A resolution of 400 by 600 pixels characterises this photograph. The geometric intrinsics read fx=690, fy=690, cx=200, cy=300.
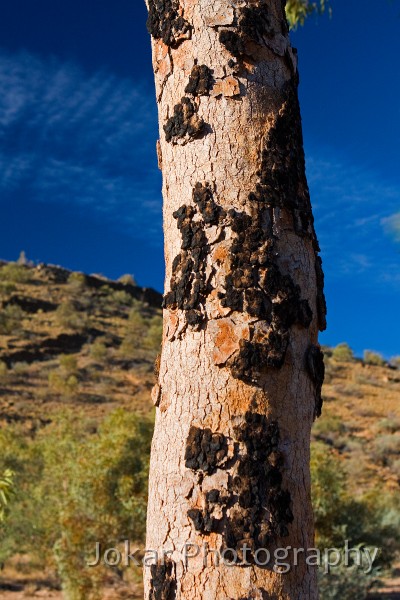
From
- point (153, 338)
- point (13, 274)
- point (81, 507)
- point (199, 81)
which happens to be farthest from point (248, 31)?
point (13, 274)

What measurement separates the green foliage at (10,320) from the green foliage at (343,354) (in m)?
21.4

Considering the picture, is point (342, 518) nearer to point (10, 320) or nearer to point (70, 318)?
point (10, 320)

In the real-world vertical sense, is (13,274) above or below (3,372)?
above

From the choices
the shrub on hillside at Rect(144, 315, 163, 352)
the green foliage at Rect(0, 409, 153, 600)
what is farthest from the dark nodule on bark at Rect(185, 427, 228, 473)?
the shrub on hillside at Rect(144, 315, 163, 352)

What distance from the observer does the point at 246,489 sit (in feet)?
5.42

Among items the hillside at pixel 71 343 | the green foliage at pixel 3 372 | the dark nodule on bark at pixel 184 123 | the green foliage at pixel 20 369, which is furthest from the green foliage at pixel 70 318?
the dark nodule on bark at pixel 184 123

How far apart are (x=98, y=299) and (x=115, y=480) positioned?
42.7 metres

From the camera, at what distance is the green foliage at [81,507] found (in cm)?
1137

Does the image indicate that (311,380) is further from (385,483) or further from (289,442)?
(385,483)

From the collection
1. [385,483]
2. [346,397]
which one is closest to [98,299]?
[346,397]

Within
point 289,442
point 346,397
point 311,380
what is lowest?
point 289,442

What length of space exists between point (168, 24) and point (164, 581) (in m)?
1.57

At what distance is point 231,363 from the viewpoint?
1.74 m

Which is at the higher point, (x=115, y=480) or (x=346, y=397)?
(x=346, y=397)
